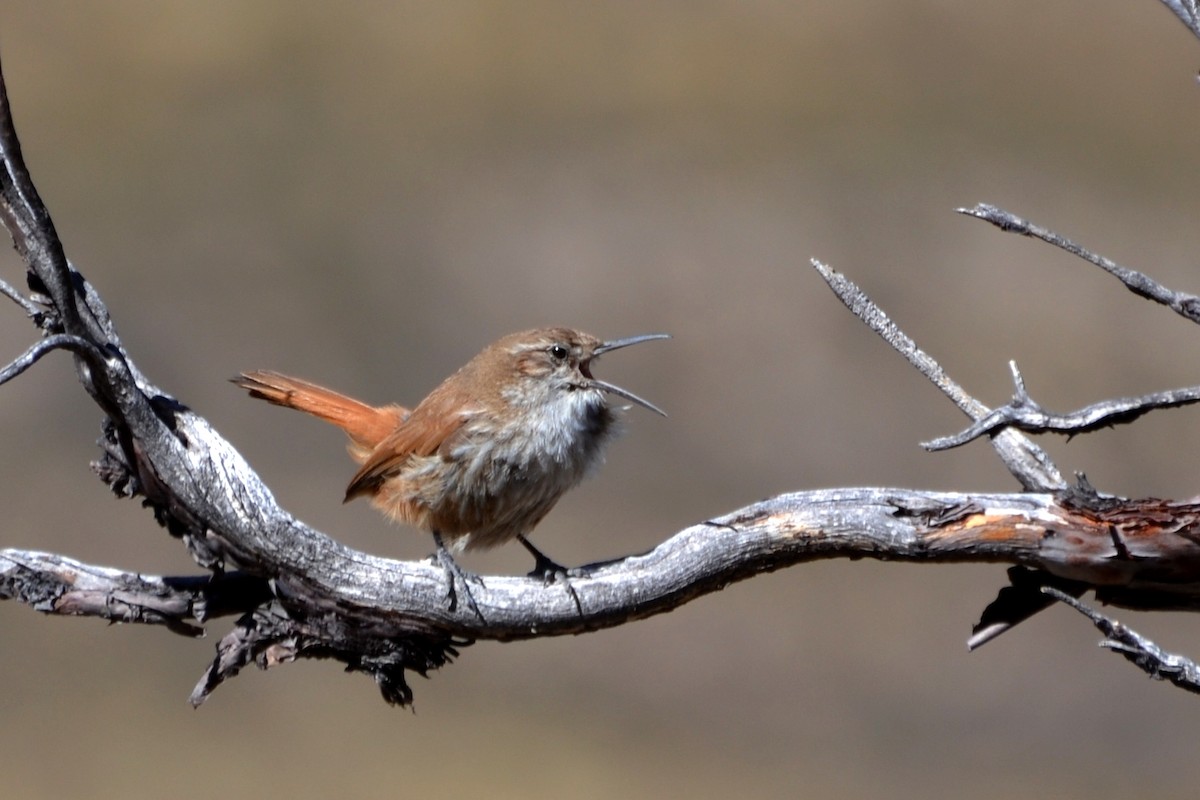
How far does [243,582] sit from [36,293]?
3.34 ft

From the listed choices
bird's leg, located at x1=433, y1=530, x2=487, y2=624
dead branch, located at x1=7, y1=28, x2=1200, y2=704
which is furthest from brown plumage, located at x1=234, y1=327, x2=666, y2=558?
dead branch, located at x1=7, y1=28, x2=1200, y2=704

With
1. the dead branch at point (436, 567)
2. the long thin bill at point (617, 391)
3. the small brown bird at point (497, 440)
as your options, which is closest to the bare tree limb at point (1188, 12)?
the dead branch at point (436, 567)

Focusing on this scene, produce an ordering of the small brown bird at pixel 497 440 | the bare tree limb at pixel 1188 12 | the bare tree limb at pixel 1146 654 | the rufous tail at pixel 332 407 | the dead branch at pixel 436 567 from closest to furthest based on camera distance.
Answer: the bare tree limb at pixel 1146 654
the bare tree limb at pixel 1188 12
the dead branch at pixel 436 567
the small brown bird at pixel 497 440
the rufous tail at pixel 332 407

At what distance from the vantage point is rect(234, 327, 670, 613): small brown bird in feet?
15.9

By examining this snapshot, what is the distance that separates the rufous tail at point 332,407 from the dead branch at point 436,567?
1367 mm

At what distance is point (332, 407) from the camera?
5.42 metres

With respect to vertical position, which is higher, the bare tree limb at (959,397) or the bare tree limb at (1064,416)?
the bare tree limb at (959,397)

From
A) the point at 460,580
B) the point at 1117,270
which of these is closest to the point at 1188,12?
the point at 1117,270

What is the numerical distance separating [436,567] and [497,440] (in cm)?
91

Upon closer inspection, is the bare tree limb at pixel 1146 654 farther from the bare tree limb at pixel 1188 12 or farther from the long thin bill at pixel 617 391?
the long thin bill at pixel 617 391

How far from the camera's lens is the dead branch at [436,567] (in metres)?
3.58

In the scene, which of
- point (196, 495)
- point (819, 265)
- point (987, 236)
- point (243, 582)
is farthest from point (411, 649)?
point (987, 236)

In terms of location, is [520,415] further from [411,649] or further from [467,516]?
[411,649]

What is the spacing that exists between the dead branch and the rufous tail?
137 cm
